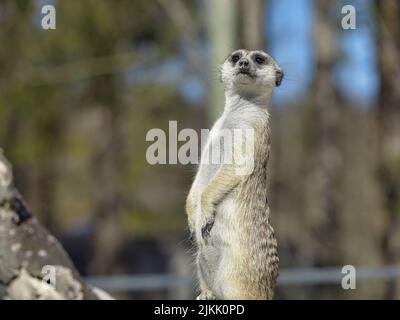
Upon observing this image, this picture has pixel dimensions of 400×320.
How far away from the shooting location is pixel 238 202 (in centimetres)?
406

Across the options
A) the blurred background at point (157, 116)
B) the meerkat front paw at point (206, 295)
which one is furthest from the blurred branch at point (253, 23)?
the meerkat front paw at point (206, 295)

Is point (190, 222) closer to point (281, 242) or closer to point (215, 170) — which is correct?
point (215, 170)

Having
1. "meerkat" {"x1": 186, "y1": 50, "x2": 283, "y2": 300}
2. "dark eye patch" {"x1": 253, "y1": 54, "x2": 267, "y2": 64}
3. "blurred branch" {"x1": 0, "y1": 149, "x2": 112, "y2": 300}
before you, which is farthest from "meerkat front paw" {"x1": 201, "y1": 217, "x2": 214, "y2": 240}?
"blurred branch" {"x1": 0, "y1": 149, "x2": 112, "y2": 300}

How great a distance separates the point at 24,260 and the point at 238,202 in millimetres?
1559

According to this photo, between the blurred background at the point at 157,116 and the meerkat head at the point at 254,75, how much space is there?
8371 mm

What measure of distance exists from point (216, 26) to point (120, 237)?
12356 mm

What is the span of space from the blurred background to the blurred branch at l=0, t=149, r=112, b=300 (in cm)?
778

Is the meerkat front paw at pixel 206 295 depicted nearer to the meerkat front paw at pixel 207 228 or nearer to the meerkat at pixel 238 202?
the meerkat at pixel 238 202

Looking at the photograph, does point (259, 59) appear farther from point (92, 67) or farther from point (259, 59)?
point (92, 67)

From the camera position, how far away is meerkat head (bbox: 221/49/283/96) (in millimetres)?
4160

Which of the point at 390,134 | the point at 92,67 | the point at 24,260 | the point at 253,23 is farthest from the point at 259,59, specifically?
the point at 92,67

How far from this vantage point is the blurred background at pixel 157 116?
49.9 feet

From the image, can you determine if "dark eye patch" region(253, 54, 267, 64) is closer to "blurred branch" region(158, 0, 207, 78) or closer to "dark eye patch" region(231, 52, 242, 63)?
"dark eye patch" region(231, 52, 242, 63)

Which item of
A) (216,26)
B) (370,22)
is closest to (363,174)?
(370,22)
